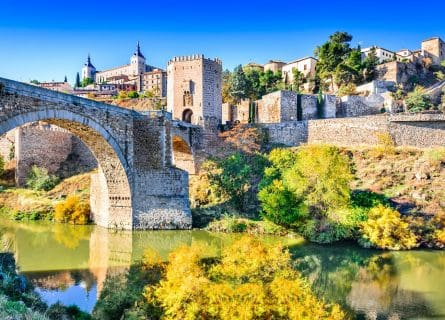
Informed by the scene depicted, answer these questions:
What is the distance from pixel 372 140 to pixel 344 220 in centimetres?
1147

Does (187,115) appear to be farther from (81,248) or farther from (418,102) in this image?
(418,102)

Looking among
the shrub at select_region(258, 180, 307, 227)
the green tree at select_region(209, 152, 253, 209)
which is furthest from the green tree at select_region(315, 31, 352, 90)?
the shrub at select_region(258, 180, 307, 227)

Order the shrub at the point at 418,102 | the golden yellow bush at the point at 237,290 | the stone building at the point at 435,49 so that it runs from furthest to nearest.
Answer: the stone building at the point at 435,49 → the shrub at the point at 418,102 → the golden yellow bush at the point at 237,290

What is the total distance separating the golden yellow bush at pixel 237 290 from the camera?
26.7 ft

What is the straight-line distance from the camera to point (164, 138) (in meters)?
22.2

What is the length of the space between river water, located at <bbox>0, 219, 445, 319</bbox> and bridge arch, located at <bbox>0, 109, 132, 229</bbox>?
0.84m

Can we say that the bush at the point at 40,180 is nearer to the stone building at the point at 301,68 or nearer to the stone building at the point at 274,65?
the stone building at the point at 301,68

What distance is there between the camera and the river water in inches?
498

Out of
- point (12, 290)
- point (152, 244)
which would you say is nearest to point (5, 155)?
point (152, 244)

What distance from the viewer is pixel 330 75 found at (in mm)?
45438

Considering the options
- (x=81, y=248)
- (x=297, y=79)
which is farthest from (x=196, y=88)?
(x=297, y=79)

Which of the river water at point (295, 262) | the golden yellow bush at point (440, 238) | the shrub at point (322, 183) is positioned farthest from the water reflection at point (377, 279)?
the shrub at point (322, 183)

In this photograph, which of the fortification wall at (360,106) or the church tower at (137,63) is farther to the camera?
the church tower at (137,63)

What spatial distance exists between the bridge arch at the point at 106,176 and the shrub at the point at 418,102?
27.4 metres
